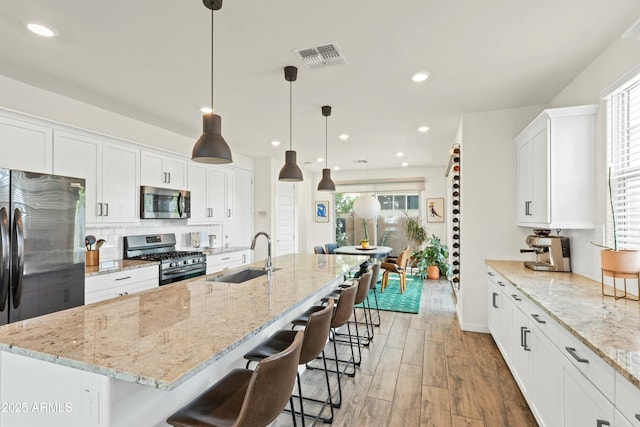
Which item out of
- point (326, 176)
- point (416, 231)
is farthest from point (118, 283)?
point (416, 231)

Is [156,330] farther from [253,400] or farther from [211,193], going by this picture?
[211,193]

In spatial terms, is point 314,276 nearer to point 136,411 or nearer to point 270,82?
point 136,411

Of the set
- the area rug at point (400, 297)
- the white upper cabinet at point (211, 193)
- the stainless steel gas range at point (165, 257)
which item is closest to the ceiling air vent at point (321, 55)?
the stainless steel gas range at point (165, 257)

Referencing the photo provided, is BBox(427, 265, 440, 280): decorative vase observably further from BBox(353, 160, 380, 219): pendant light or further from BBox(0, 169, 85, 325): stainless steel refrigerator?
BBox(0, 169, 85, 325): stainless steel refrigerator

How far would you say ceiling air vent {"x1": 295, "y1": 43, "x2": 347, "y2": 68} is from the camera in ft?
7.63

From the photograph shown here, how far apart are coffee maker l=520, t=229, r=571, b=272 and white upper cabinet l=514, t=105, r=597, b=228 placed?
26 centimetres

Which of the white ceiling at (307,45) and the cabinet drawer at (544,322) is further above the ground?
the white ceiling at (307,45)

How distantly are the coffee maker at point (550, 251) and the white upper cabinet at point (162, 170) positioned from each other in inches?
171

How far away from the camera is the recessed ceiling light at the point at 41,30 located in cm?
202

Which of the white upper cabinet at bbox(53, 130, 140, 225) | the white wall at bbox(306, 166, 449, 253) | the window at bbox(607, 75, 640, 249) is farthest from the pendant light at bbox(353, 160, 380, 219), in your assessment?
the window at bbox(607, 75, 640, 249)

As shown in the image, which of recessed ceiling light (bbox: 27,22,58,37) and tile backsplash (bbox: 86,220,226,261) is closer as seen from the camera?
recessed ceiling light (bbox: 27,22,58,37)

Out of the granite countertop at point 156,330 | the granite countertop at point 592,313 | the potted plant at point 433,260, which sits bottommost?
the potted plant at point 433,260

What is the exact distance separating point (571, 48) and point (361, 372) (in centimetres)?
305

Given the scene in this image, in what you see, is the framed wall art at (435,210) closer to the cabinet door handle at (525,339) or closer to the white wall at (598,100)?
the white wall at (598,100)
